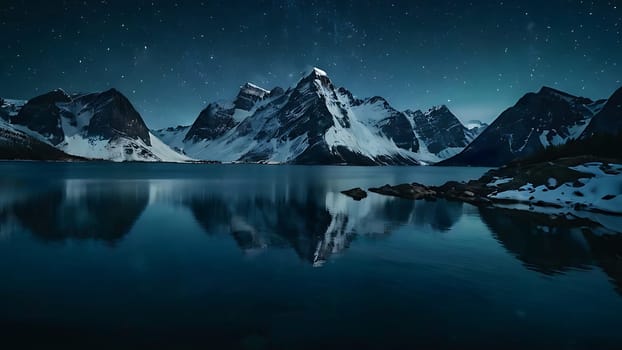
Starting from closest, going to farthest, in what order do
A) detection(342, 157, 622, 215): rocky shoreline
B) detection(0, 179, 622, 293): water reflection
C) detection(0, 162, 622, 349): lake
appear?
detection(0, 162, 622, 349): lake, detection(0, 179, 622, 293): water reflection, detection(342, 157, 622, 215): rocky shoreline

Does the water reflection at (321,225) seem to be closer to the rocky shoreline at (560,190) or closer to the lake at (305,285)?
the lake at (305,285)

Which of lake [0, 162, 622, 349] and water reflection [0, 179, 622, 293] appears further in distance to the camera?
water reflection [0, 179, 622, 293]

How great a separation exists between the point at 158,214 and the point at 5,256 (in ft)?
54.9

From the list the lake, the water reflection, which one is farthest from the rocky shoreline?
the lake

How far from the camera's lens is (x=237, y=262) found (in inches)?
714

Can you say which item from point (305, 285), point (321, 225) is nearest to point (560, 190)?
point (321, 225)

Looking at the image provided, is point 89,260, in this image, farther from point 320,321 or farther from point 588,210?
point 588,210

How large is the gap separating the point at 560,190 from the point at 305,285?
41795 mm

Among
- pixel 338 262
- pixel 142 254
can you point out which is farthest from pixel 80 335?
pixel 338 262

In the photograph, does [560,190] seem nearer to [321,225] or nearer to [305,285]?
[321,225]

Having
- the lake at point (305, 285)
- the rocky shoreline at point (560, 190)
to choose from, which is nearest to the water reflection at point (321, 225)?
the lake at point (305, 285)

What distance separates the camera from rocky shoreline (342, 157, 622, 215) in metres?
37.8

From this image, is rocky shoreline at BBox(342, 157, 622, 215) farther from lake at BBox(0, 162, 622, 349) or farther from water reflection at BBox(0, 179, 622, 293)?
lake at BBox(0, 162, 622, 349)

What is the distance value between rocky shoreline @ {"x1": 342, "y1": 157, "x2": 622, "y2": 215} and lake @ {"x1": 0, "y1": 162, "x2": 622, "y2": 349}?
1234 centimetres
